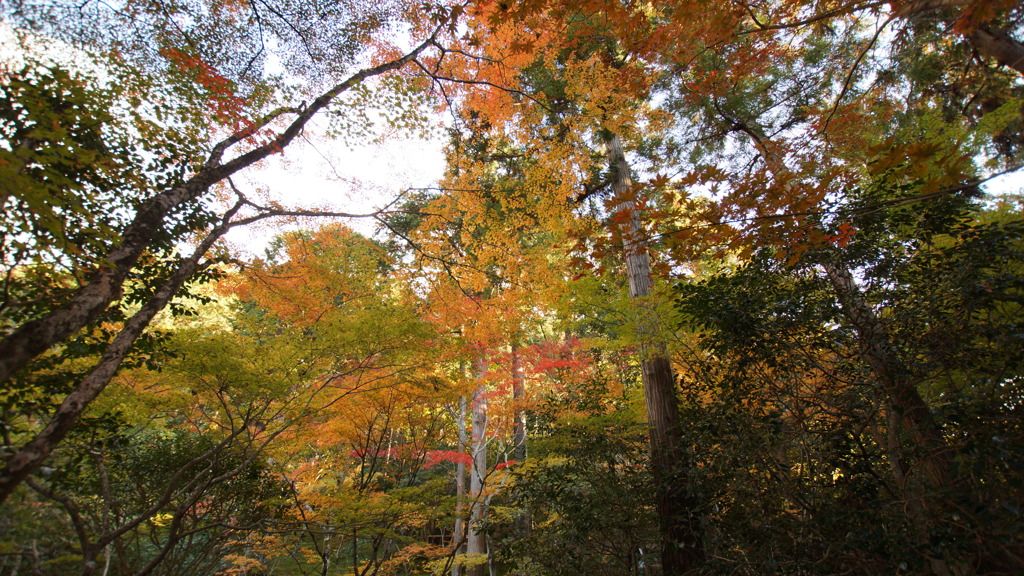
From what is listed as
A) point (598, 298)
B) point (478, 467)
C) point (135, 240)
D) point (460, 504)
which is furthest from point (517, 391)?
point (135, 240)

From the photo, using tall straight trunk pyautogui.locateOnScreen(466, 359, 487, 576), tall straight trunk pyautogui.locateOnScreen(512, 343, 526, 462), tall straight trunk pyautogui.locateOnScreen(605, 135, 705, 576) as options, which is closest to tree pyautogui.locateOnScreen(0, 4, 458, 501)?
tall straight trunk pyautogui.locateOnScreen(605, 135, 705, 576)

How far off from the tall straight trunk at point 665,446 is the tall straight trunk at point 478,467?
3067 mm

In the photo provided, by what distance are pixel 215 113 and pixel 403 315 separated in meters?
2.78

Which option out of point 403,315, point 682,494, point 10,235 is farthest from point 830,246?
point 10,235

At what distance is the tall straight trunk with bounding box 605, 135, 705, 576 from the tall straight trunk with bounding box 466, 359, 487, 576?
3067 millimetres

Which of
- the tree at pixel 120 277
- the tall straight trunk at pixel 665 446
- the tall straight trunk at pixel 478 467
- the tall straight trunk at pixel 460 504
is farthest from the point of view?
the tall straight trunk at pixel 478 467

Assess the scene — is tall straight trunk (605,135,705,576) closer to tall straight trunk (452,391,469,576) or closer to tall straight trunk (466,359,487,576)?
tall straight trunk (466,359,487,576)

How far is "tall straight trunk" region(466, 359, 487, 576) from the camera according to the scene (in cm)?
716

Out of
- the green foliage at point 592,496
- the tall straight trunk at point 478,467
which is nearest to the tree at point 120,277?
the green foliage at point 592,496

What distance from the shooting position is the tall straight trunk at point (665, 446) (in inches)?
146

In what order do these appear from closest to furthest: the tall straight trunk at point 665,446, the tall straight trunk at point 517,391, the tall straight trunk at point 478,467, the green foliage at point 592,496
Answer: the tall straight trunk at point 665,446 → the green foliage at point 592,496 → the tall straight trunk at point 478,467 → the tall straight trunk at point 517,391

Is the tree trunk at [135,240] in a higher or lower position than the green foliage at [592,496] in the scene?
higher

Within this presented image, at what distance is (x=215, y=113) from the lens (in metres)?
3.97

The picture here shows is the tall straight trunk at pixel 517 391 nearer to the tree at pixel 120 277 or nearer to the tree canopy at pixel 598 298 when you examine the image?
the tree canopy at pixel 598 298
